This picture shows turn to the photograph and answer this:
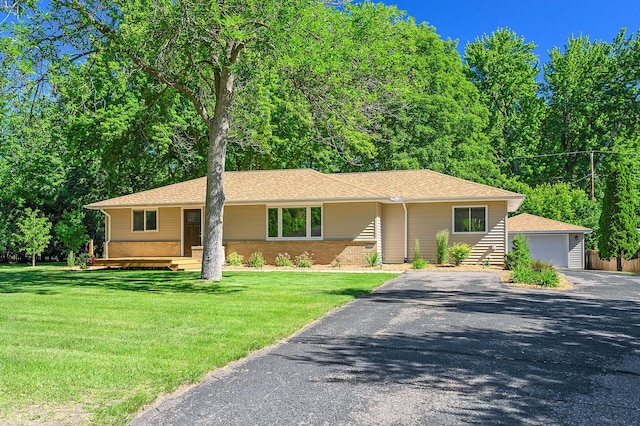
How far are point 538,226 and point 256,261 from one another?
58.1 ft

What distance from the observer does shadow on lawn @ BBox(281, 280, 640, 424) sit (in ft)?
15.4

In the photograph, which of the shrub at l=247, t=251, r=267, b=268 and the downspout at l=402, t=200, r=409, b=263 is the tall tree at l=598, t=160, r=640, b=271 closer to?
the downspout at l=402, t=200, r=409, b=263

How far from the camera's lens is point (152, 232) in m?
24.8

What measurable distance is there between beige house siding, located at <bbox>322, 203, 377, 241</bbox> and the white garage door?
12.5 metres

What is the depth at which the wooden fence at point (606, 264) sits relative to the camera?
25.8 meters

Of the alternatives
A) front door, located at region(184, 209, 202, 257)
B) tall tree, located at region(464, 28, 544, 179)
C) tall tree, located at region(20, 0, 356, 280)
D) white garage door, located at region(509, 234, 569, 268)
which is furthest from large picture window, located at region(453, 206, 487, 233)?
tall tree, located at region(464, 28, 544, 179)

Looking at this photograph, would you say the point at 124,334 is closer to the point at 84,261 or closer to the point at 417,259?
the point at 417,259

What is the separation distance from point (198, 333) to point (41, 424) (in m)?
3.46

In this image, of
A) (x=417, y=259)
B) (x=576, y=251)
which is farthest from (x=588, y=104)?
(x=417, y=259)

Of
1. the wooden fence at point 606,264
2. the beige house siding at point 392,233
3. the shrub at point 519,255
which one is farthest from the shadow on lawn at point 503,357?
the wooden fence at point 606,264

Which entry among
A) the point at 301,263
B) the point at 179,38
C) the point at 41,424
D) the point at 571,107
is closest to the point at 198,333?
the point at 41,424

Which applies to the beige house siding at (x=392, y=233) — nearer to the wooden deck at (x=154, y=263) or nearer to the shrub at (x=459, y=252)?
the shrub at (x=459, y=252)

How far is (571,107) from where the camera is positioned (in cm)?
4453

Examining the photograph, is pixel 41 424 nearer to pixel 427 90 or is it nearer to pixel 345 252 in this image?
pixel 345 252
